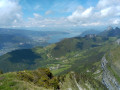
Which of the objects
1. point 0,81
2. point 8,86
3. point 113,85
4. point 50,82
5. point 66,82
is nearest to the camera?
point 8,86

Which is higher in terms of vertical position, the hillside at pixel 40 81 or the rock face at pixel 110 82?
the hillside at pixel 40 81

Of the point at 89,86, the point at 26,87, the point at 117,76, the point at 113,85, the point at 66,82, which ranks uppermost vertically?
the point at 26,87

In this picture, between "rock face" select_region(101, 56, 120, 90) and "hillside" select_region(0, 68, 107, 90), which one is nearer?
"hillside" select_region(0, 68, 107, 90)

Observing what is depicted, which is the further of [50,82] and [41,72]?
[41,72]

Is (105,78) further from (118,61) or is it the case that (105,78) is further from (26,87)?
(26,87)

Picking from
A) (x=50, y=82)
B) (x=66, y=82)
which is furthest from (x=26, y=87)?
(x=66, y=82)

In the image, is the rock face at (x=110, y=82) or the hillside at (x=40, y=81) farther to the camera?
the rock face at (x=110, y=82)

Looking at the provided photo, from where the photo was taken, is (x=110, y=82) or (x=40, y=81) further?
(x=110, y=82)

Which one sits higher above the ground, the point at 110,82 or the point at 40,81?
the point at 40,81

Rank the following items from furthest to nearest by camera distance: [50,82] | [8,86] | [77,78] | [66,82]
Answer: [77,78] < [66,82] < [50,82] < [8,86]

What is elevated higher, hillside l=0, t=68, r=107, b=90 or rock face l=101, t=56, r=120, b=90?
hillside l=0, t=68, r=107, b=90

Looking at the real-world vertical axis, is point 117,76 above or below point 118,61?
below
